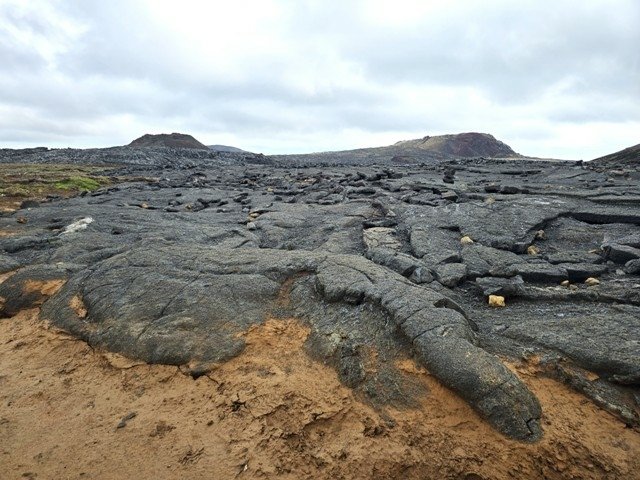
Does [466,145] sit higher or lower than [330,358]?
higher

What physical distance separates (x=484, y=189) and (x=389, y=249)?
882 centimetres

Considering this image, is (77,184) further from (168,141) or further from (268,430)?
(168,141)

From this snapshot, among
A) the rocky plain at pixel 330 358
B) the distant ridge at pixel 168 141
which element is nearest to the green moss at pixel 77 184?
the rocky plain at pixel 330 358

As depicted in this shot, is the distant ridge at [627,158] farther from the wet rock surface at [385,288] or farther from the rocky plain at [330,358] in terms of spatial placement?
the rocky plain at [330,358]

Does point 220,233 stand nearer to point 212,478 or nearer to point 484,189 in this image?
point 212,478

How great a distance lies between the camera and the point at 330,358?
5.21 meters

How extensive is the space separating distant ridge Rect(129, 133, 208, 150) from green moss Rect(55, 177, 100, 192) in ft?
186

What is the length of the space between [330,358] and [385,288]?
1.48 meters

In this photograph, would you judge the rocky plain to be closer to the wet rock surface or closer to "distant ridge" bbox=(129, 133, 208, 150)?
the wet rock surface

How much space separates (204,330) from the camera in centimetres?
581

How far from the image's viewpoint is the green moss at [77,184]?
1013 inches

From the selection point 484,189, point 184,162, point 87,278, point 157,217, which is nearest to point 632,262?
point 484,189

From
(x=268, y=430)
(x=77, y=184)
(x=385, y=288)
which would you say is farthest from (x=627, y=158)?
(x=77, y=184)

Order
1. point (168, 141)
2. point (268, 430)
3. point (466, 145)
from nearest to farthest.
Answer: point (268, 430) < point (168, 141) < point (466, 145)
